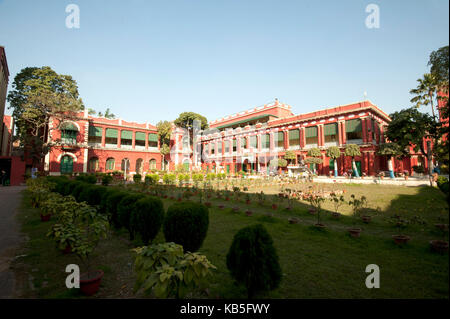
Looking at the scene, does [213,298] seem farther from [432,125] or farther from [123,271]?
[432,125]

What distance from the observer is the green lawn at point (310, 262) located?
3.03 m

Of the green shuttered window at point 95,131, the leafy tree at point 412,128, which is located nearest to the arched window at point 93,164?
the green shuttered window at point 95,131

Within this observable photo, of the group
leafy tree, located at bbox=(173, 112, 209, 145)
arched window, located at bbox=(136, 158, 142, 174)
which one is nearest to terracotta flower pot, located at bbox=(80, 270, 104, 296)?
arched window, located at bbox=(136, 158, 142, 174)

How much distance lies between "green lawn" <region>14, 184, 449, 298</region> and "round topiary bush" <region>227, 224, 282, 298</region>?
1.56 ft

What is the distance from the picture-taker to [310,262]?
13.1 ft

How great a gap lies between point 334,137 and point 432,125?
37.9ft

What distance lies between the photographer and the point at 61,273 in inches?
144

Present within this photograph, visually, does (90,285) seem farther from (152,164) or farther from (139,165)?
(152,164)

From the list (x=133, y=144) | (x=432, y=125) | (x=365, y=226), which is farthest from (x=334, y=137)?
(x=133, y=144)

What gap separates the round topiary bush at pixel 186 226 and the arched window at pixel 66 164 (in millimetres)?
31311

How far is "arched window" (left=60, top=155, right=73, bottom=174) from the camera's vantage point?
28094 millimetres

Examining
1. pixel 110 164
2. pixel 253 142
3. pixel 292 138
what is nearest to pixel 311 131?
pixel 292 138

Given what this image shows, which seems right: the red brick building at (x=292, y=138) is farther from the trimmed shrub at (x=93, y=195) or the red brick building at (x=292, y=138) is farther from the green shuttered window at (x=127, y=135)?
the trimmed shrub at (x=93, y=195)

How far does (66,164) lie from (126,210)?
99.2 ft
